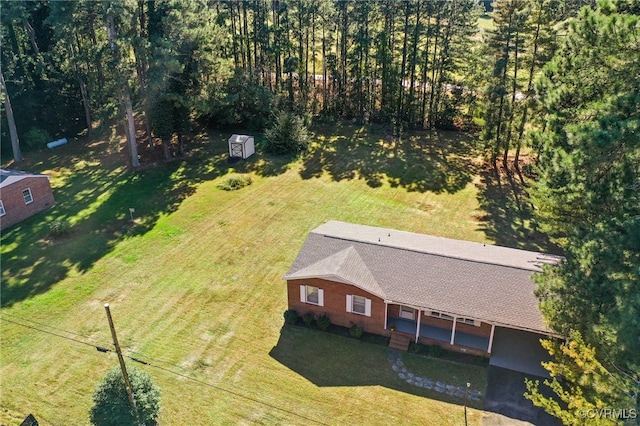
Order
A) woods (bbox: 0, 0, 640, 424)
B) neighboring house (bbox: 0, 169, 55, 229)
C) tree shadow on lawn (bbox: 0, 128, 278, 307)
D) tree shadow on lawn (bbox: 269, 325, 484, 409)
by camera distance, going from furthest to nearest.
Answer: neighboring house (bbox: 0, 169, 55, 229) < tree shadow on lawn (bbox: 0, 128, 278, 307) < tree shadow on lawn (bbox: 269, 325, 484, 409) < woods (bbox: 0, 0, 640, 424)

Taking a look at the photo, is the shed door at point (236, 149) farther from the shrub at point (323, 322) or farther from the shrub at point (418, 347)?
the shrub at point (418, 347)

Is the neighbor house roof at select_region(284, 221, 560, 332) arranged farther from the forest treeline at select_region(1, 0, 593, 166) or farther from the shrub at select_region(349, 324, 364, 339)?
the forest treeline at select_region(1, 0, 593, 166)

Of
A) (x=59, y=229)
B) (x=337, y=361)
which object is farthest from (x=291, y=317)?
(x=59, y=229)

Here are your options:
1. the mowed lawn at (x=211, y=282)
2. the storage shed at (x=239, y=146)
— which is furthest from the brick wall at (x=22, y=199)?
the storage shed at (x=239, y=146)

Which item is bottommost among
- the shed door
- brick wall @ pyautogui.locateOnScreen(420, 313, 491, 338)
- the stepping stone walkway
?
the stepping stone walkway

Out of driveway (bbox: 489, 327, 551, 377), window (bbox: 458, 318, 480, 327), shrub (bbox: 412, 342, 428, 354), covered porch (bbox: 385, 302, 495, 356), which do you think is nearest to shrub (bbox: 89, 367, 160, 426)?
covered porch (bbox: 385, 302, 495, 356)

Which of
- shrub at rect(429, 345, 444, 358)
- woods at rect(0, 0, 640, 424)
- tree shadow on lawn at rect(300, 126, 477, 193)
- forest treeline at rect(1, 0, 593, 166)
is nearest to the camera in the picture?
woods at rect(0, 0, 640, 424)
